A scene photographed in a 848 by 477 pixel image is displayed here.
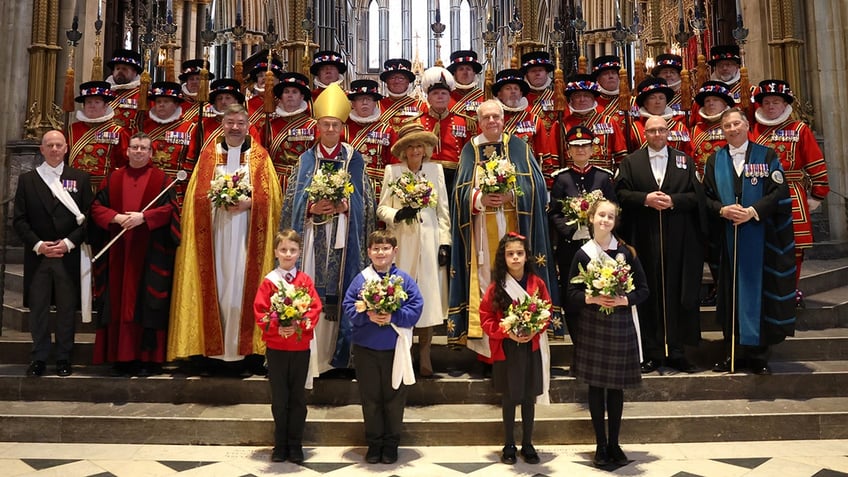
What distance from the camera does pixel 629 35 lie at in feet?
27.0

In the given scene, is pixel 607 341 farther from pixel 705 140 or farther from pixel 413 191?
pixel 705 140

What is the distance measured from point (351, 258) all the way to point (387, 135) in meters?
1.46

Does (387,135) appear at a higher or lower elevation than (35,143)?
lower

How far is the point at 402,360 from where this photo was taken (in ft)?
13.1

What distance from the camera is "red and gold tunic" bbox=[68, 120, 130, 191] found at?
6.11 metres

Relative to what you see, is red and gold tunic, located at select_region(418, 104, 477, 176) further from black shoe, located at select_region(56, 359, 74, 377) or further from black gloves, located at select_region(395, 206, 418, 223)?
black shoe, located at select_region(56, 359, 74, 377)

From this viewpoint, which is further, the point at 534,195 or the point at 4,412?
the point at 534,195

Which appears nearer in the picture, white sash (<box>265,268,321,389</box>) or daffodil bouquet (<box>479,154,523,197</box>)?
white sash (<box>265,268,321,389</box>)

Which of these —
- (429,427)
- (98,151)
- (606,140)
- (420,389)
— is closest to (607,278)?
(429,427)

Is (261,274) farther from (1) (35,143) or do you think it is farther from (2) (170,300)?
(1) (35,143)

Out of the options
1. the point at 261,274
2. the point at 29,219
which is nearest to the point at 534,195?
the point at 261,274

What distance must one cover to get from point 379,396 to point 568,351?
182 cm

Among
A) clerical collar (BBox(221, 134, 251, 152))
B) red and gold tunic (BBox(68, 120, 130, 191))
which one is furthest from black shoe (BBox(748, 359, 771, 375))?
red and gold tunic (BBox(68, 120, 130, 191))

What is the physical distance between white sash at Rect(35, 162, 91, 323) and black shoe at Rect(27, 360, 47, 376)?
0.44 meters
